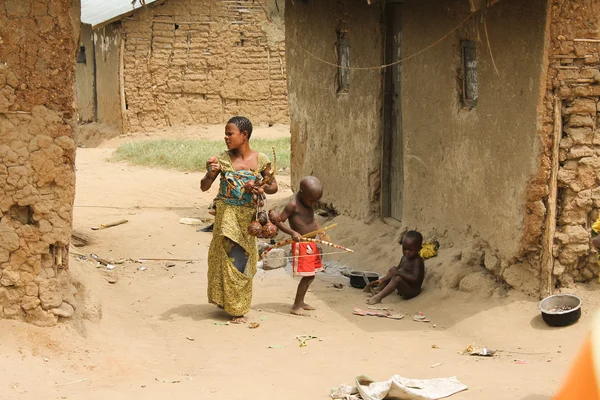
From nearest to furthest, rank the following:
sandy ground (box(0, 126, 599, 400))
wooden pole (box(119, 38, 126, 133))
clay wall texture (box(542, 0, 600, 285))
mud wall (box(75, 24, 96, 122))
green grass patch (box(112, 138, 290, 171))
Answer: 1. sandy ground (box(0, 126, 599, 400))
2. clay wall texture (box(542, 0, 600, 285))
3. green grass patch (box(112, 138, 290, 171))
4. wooden pole (box(119, 38, 126, 133))
5. mud wall (box(75, 24, 96, 122))

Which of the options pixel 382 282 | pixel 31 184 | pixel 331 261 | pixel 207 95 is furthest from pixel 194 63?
pixel 31 184

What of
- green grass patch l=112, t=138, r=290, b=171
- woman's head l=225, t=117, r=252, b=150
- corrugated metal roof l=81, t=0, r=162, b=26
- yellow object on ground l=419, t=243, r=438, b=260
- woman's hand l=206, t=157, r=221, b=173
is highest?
corrugated metal roof l=81, t=0, r=162, b=26

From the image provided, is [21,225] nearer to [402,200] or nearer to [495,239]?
[495,239]

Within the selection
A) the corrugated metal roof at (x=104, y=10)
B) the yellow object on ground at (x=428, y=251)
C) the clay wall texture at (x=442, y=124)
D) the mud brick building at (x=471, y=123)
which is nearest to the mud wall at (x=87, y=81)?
the corrugated metal roof at (x=104, y=10)

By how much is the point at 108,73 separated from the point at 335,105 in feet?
33.7

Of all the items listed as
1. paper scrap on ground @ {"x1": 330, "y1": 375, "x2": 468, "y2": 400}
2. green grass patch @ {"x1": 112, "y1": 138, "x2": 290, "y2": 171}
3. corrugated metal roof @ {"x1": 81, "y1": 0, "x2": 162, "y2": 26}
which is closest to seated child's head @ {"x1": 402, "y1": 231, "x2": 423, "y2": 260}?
paper scrap on ground @ {"x1": 330, "y1": 375, "x2": 468, "y2": 400}

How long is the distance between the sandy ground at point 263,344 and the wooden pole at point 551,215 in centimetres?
24

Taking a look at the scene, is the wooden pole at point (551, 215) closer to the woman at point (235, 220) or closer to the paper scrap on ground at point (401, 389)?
the paper scrap on ground at point (401, 389)

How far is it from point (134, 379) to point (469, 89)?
4090 millimetres

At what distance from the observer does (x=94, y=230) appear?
1077 cm

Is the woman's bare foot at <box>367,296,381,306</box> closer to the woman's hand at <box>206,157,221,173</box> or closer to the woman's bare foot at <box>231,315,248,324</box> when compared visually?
the woman's bare foot at <box>231,315,248,324</box>

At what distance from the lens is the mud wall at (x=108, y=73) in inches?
754

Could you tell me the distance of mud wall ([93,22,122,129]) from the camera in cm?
1914

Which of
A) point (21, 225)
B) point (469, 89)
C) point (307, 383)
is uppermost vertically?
point (469, 89)
